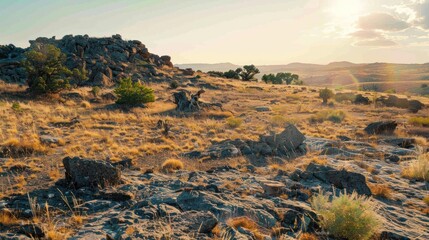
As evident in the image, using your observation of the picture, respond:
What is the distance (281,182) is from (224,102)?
30.0 m

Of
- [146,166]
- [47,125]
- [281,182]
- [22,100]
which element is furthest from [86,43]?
[281,182]

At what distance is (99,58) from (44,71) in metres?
24.9

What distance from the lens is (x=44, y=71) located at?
3197cm

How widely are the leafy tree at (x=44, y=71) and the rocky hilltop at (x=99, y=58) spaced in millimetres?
11848

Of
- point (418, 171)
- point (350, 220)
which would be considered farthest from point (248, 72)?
point (350, 220)

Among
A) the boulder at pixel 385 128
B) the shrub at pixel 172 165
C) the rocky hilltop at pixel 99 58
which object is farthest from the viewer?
the rocky hilltop at pixel 99 58

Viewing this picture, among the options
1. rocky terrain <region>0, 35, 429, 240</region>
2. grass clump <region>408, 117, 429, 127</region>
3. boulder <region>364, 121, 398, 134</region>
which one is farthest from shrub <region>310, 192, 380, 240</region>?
grass clump <region>408, 117, 429, 127</region>

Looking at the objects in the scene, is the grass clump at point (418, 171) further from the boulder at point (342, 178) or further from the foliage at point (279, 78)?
the foliage at point (279, 78)

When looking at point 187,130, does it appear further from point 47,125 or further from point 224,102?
point 224,102

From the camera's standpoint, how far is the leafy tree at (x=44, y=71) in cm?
3067

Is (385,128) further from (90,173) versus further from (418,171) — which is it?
(90,173)

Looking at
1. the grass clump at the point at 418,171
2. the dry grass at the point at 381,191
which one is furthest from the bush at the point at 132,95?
the dry grass at the point at 381,191

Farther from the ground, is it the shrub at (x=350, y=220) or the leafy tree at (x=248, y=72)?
the leafy tree at (x=248, y=72)

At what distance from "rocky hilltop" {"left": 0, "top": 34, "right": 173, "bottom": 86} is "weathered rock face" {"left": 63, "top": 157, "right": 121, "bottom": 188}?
38808 mm
